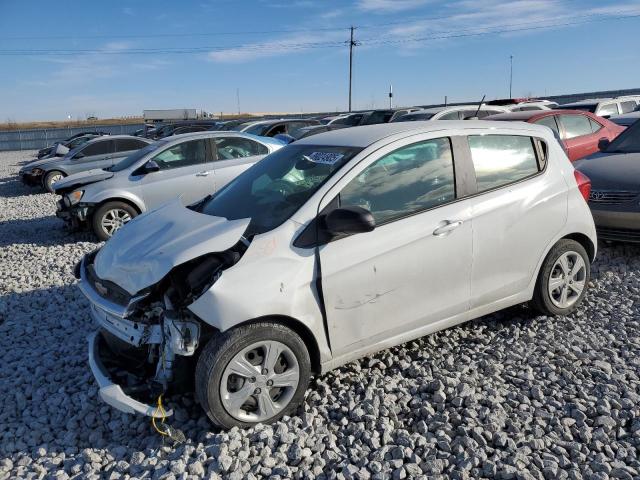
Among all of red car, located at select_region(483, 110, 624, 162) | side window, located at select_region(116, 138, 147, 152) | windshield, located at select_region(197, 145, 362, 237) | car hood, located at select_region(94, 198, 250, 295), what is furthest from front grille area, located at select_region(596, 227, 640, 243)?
side window, located at select_region(116, 138, 147, 152)

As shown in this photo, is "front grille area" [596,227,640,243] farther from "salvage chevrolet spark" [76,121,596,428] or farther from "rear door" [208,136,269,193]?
"rear door" [208,136,269,193]

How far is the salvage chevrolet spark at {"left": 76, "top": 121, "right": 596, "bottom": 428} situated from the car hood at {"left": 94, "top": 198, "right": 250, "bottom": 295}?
0.01 metres

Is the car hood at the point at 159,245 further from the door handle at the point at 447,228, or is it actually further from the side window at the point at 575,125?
the side window at the point at 575,125

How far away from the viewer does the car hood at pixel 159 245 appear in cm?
309

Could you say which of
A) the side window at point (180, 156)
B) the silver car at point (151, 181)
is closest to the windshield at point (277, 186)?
the silver car at point (151, 181)

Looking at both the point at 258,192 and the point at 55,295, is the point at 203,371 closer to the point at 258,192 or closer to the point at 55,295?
the point at 258,192

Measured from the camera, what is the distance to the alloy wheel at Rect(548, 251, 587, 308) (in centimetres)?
436

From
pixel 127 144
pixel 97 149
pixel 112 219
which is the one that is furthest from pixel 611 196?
pixel 97 149

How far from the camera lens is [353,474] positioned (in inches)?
109

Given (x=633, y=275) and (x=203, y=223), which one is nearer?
(x=203, y=223)

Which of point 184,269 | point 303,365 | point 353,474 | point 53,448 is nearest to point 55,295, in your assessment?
point 53,448

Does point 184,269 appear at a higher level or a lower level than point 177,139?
lower

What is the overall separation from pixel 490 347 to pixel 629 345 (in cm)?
104

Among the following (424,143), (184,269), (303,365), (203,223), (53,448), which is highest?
(424,143)
